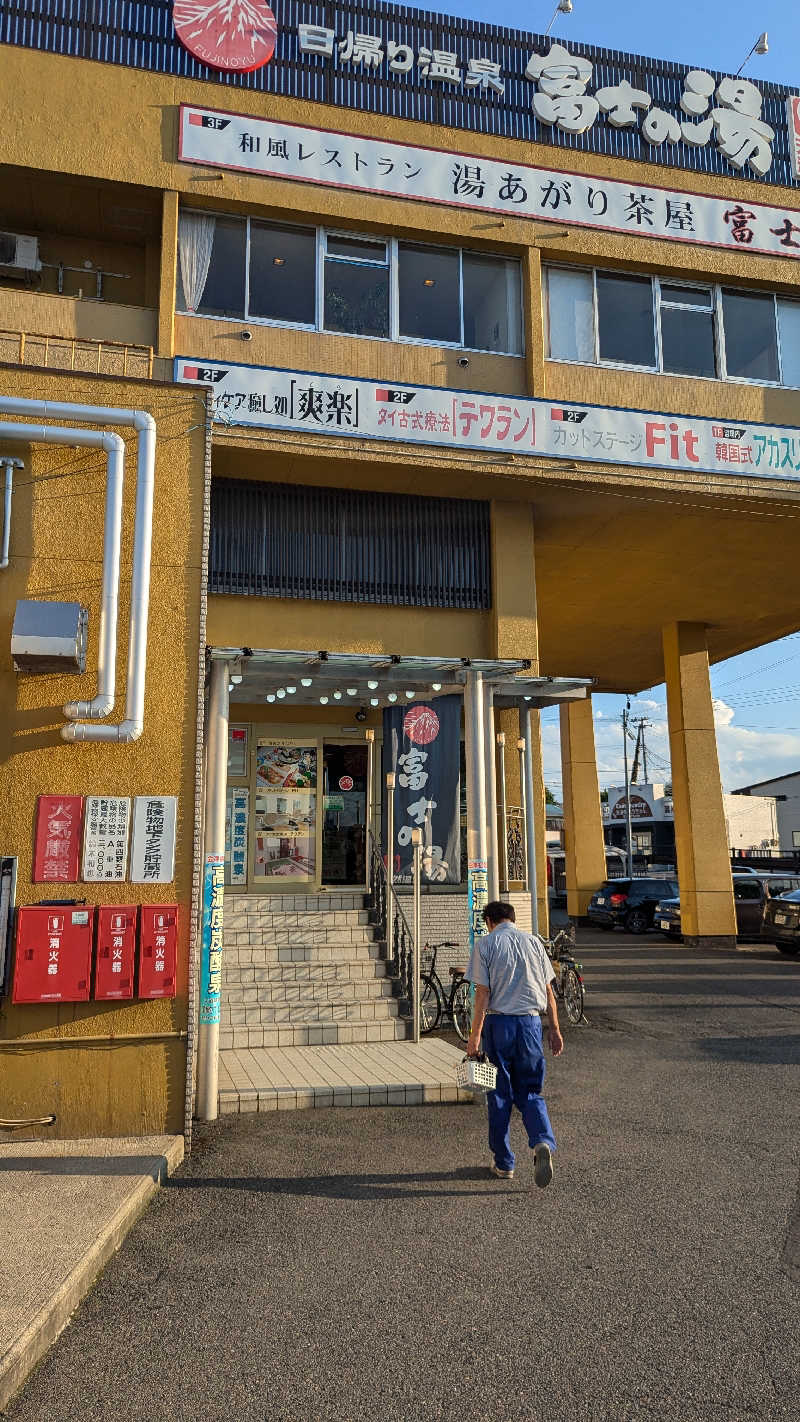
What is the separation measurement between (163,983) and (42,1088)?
103 centimetres

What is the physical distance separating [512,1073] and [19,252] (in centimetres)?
1165

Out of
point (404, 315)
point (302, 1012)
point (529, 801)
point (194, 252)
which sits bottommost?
point (302, 1012)

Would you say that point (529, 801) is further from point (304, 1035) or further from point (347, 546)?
point (304, 1035)

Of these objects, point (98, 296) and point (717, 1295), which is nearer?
point (717, 1295)

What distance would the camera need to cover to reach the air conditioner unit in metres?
12.6

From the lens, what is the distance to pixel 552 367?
13.4m

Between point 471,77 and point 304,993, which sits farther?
point 471,77

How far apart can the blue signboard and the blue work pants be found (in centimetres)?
1188

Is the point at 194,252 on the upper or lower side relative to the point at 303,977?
upper

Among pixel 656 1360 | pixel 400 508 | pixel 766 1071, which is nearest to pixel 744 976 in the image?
pixel 766 1071

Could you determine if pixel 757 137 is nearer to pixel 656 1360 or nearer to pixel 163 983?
pixel 163 983

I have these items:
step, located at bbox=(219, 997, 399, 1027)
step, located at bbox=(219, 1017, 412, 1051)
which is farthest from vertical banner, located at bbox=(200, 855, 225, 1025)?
step, located at bbox=(219, 997, 399, 1027)

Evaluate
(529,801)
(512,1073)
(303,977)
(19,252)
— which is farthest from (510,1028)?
(19,252)

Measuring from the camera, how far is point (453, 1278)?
4.73m
